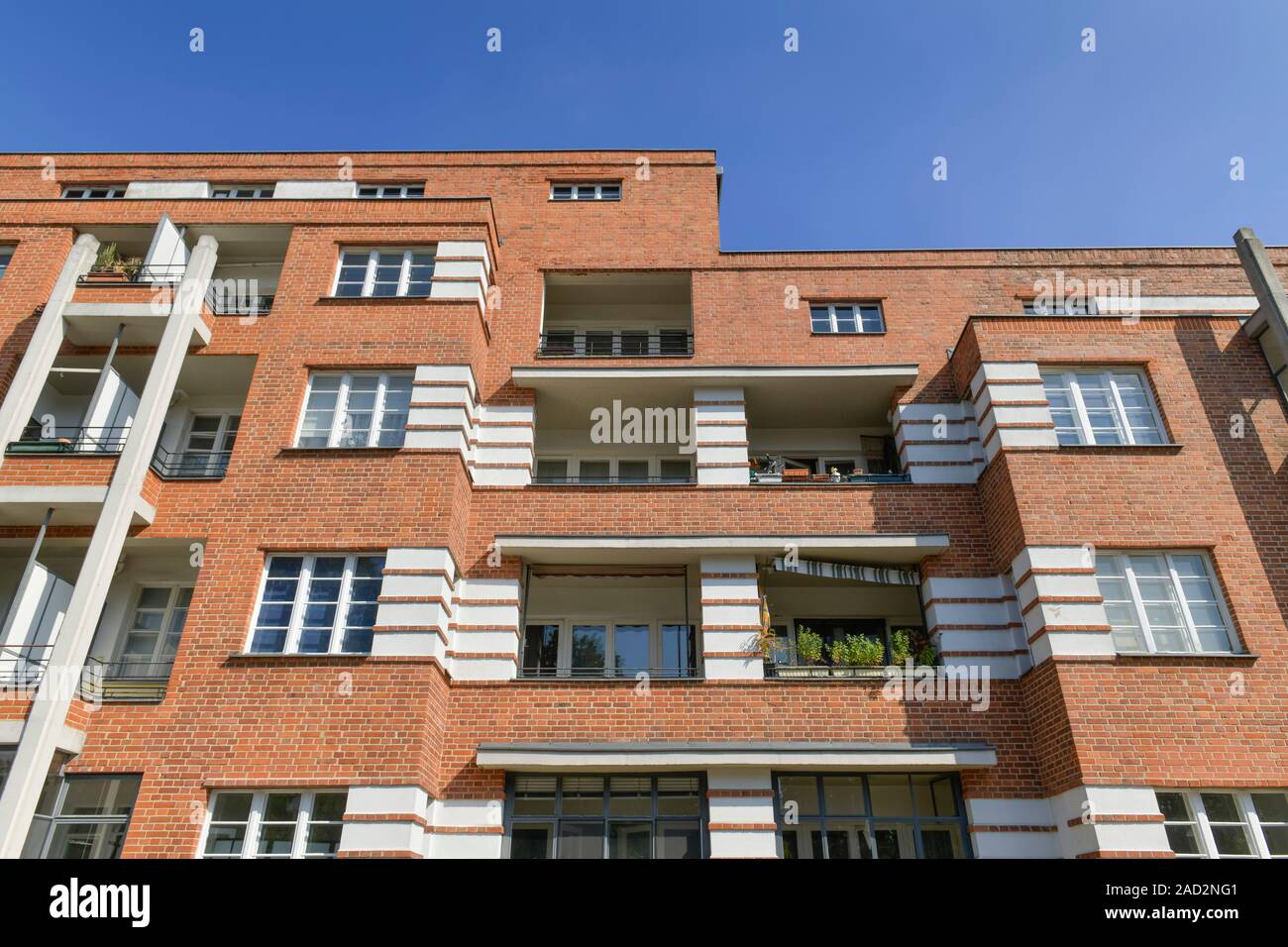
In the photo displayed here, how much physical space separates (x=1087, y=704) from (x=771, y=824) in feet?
17.4

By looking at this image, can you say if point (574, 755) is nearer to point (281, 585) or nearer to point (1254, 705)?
point (281, 585)

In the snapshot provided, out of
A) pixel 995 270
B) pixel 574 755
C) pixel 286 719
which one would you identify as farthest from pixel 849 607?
pixel 286 719

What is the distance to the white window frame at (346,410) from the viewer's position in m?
15.4

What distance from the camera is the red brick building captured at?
12391mm

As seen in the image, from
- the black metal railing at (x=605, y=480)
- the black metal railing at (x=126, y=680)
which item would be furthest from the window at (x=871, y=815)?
the black metal railing at (x=126, y=680)

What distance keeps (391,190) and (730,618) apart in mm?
15070

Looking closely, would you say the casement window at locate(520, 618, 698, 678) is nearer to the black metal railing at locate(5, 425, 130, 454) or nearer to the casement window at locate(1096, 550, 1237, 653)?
the casement window at locate(1096, 550, 1237, 653)

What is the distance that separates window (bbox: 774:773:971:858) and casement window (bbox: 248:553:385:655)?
25.2ft

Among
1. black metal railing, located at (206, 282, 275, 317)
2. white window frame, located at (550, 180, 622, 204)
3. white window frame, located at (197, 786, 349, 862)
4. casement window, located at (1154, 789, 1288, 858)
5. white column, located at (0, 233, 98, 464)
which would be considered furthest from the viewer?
white window frame, located at (550, 180, 622, 204)

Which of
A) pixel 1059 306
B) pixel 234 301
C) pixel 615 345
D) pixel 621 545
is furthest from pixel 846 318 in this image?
pixel 234 301

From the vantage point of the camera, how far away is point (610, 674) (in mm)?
14523

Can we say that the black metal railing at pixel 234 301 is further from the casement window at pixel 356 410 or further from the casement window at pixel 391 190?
the casement window at pixel 391 190

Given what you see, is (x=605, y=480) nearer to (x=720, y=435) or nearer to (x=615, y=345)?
(x=720, y=435)

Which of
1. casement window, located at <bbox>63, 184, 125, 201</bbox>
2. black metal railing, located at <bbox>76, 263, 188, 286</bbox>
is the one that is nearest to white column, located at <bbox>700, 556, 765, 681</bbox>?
black metal railing, located at <bbox>76, 263, 188, 286</bbox>
